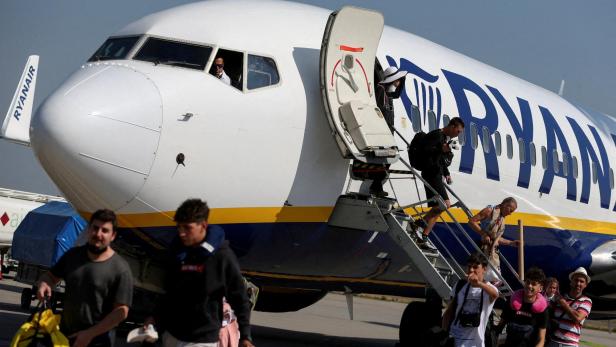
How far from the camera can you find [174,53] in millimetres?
12797

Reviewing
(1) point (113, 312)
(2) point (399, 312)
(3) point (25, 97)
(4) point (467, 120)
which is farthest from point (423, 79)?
(3) point (25, 97)

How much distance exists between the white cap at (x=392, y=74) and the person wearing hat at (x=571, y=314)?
3.26 metres

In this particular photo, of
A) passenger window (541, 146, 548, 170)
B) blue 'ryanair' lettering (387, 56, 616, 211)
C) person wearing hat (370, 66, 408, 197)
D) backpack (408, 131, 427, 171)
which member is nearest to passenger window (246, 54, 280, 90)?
person wearing hat (370, 66, 408, 197)

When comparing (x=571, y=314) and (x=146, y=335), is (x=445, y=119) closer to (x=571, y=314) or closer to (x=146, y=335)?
(x=571, y=314)

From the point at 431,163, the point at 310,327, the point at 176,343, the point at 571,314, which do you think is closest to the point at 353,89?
the point at 431,163

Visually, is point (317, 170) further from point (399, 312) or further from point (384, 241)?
point (399, 312)

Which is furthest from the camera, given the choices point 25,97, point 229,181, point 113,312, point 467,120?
point 25,97

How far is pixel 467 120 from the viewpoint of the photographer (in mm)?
15938

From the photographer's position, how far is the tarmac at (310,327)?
734 inches

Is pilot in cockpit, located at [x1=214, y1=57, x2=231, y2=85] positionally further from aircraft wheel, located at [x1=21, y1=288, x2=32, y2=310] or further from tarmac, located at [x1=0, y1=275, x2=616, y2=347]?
aircraft wheel, located at [x1=21, y1=288, x2=32, y2=310]

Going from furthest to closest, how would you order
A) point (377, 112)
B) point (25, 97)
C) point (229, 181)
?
point (25, 97) → point (377, 112) → point (229, 181)

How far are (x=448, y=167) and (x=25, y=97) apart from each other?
49.2m

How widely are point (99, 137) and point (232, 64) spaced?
221cm

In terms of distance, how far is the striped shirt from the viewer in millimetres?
12703
